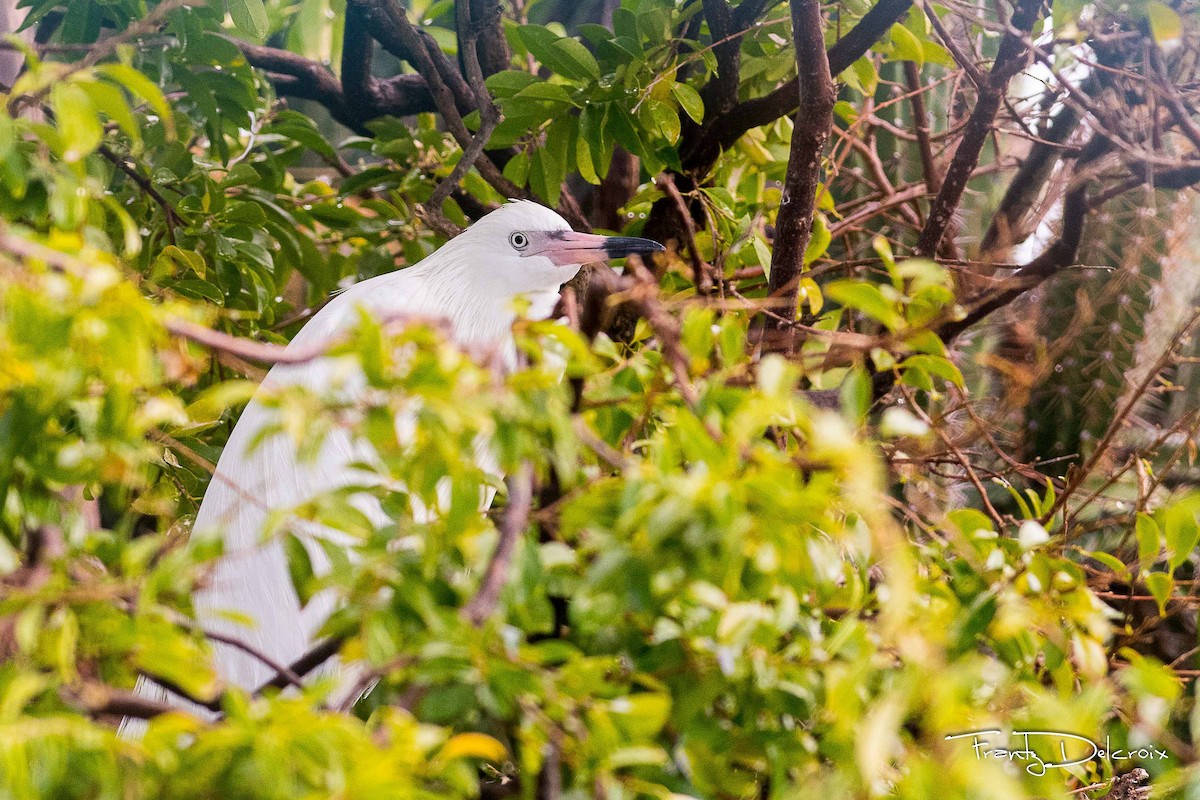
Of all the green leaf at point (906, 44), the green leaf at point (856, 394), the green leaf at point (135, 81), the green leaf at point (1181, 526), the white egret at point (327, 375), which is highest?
the green leaf at point (135, 81)

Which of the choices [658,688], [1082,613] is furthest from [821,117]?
[658,688]

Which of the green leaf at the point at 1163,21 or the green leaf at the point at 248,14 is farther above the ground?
the green leaf at the point at 1163,21

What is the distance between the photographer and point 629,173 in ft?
6.50

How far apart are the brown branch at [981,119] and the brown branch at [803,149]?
26 cm

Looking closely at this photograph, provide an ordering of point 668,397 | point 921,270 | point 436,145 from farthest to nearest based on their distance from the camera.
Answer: point 436,145
point 668,397
point 921,270

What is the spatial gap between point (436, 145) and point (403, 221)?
0.54ft

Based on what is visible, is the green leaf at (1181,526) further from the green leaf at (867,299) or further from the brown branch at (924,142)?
the brown branch at (924,142)

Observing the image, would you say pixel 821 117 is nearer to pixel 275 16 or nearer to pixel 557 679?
pixel 557 679

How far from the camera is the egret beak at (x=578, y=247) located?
1.55 metres

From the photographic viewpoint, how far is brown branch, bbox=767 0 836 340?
1.28 meters

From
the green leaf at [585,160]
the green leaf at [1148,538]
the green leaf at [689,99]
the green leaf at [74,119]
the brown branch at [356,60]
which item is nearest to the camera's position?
the green leaf at [74,119]

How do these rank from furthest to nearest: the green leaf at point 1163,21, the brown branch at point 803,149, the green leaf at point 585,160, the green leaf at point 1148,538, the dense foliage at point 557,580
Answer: the green leaf at point 585,160 → the brown branch at point 803,149 → the green leaf at point 1163,21 → the green leaf at point 1148,538 → the dense foliage at point 557,580

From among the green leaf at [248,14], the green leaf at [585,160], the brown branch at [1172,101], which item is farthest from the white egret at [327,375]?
the brown branch at [1172,101]

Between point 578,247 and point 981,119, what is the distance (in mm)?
603
